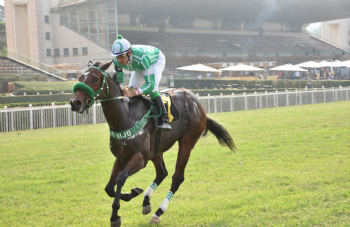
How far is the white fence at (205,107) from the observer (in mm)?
13148

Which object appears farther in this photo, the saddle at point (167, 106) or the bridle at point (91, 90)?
the saddle at point (167, 106)

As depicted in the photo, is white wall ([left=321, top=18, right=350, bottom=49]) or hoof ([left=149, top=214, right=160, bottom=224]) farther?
white wall ([left=321, top=18, right=350, bottom=49])

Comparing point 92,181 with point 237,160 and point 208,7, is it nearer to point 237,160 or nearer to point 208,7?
point 237,160

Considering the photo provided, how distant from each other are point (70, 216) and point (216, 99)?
44.0 feet

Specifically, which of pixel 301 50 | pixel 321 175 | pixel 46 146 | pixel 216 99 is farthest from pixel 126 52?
pixel 301 50

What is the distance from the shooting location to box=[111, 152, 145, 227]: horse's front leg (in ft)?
13.5

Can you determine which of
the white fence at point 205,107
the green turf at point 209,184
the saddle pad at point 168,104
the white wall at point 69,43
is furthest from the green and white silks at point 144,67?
the white wall at point 69,43

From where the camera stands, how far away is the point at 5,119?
12820mm

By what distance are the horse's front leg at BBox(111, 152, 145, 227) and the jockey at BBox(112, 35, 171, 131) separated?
0.58 metres

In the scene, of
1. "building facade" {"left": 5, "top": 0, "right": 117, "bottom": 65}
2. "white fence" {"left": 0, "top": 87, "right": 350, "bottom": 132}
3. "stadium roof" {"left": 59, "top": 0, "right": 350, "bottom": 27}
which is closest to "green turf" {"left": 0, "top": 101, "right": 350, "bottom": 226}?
"white fence" {"left": 0, "top": 87, "right": 350, "bottom": 132}

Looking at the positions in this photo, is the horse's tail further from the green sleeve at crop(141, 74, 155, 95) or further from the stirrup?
the green sleeve at crop(141, 74, 155, 95)

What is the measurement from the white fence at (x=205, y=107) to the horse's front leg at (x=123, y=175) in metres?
9.70

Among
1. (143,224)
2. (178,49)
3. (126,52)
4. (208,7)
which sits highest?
(208,7)

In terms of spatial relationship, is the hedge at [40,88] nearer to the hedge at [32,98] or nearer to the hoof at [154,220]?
the hedge at [32,98]
